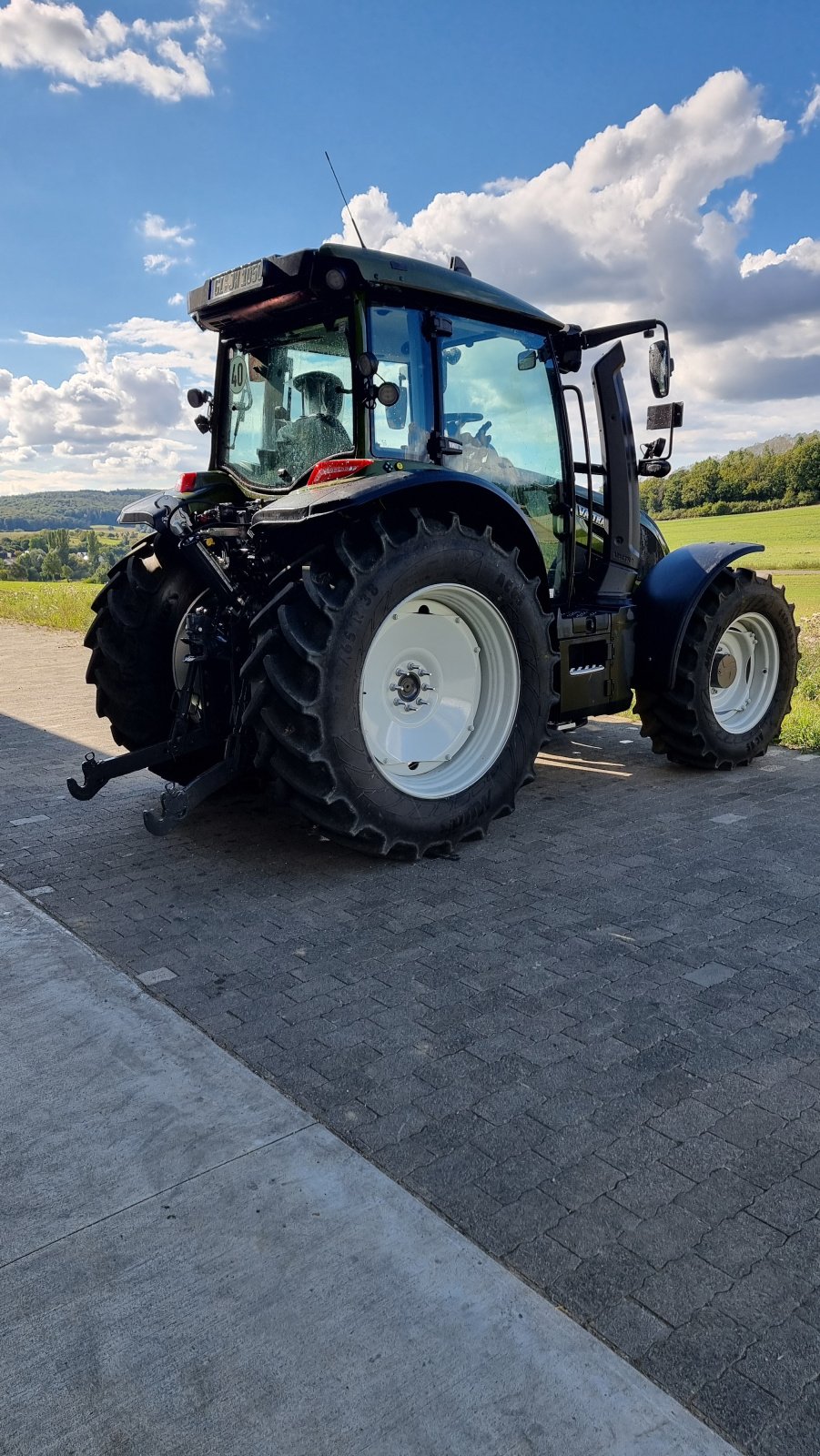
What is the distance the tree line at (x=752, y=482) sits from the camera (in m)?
12.9

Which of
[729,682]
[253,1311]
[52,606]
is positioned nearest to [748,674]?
[729,682]

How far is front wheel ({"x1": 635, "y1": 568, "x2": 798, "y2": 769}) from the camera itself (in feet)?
17.9

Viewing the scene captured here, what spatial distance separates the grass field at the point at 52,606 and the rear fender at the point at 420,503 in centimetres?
1098

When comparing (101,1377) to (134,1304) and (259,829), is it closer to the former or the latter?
(134,1304)

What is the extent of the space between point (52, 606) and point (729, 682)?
1423cm

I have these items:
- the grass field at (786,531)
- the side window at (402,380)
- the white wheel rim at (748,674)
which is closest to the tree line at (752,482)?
the grass field at (786,531)

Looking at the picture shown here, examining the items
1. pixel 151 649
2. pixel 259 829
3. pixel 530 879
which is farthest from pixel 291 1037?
pixel 151 649

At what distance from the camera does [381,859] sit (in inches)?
170

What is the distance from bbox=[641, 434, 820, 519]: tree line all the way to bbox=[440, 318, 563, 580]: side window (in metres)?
5.81

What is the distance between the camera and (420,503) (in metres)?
4.27

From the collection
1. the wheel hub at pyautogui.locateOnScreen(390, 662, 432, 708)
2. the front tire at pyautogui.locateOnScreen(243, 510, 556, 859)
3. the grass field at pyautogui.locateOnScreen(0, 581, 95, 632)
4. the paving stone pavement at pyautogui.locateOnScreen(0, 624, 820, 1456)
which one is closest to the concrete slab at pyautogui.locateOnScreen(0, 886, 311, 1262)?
the paving stone pavement at pyautogui.locateOnScreen(0, 624, 820, 1456)

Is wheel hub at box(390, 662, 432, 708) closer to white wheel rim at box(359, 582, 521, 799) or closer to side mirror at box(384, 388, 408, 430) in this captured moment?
white wheel rim at box(359, 582, 521, 799)

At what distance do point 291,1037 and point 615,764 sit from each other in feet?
11.9

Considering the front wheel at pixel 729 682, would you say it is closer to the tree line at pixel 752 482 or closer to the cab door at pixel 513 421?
the cab door at pixel 513 421
